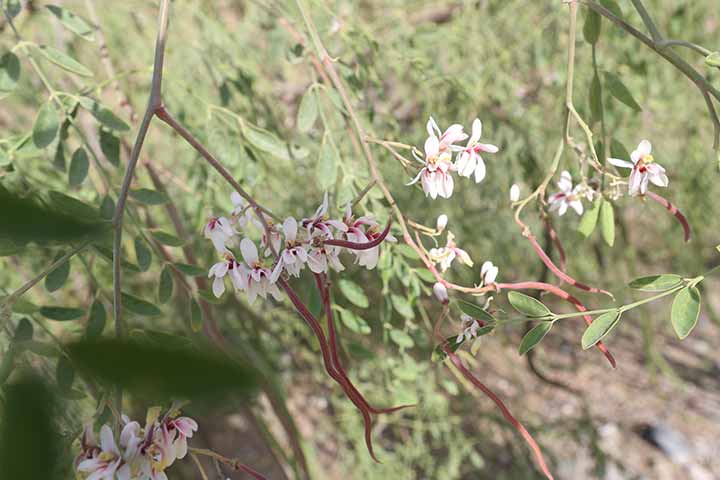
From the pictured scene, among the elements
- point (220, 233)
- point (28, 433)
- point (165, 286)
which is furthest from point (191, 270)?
point (28, 433)

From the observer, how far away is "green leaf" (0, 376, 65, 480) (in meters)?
0.18

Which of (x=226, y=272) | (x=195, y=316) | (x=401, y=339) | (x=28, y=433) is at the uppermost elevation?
(x=28, y=433)

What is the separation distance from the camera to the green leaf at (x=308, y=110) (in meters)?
0.74

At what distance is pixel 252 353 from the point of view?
1095 millimetres

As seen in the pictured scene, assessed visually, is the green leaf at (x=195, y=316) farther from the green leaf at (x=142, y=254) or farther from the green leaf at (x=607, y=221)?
the green leaf at (x=607, y=221)

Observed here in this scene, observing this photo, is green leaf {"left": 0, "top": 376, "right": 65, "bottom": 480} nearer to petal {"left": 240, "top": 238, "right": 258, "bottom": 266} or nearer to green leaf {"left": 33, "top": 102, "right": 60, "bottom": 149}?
→ petal {"left": 240, "top": 238, "right": 258, "bottom": 266}

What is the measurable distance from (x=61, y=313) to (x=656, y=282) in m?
0.48

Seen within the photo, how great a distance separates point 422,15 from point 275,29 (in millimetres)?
860

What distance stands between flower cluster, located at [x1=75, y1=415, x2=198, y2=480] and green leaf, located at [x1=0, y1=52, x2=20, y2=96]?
1.41 feet

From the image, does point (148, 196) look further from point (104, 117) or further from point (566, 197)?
point (566, 197)

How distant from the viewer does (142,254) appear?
0.64 meters

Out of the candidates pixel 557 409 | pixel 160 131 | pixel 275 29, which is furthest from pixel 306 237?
pixel 557 409

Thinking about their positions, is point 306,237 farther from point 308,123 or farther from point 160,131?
point 160,131

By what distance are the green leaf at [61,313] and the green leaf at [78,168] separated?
0.44ft
